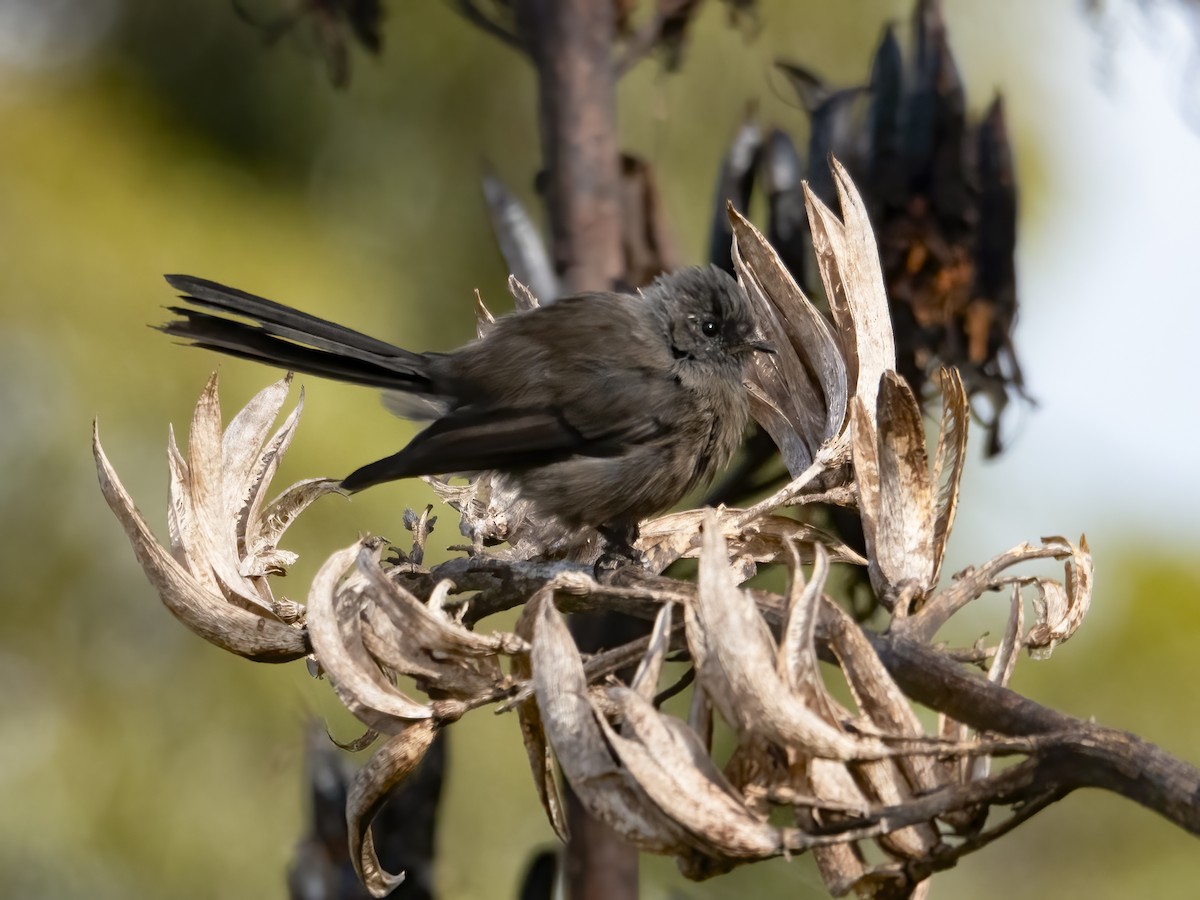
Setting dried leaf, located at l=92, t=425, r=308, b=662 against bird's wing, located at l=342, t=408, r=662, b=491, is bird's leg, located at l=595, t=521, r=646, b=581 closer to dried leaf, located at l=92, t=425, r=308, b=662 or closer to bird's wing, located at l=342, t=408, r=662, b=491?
bird's wing, located at l=342, t=408, r=662, b=491

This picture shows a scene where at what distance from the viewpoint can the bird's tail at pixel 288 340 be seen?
6.07 ft

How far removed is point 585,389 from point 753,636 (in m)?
1.42

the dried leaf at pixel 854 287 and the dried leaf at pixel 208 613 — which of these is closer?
the dried leaf at pixel 208 613

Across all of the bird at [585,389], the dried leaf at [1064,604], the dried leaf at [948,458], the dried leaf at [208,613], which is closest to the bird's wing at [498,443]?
the bird at [585,389]

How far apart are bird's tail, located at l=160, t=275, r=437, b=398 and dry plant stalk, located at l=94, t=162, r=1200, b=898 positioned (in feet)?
0.78

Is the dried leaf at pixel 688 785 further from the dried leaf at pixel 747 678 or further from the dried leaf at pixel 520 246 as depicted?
the dried leaf at pixel 520 246

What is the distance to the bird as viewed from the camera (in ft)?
7.15

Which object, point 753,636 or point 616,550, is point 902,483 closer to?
point 753,636

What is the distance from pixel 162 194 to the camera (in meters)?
3.77

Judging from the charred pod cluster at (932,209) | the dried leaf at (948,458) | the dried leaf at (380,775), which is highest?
the charred pod cluster at (932,209)

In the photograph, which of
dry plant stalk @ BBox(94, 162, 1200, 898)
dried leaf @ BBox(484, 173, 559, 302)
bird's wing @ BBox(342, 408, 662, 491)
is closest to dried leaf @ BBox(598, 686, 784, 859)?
dry plant stalk @ BBox(94, 162, 1200, 898)

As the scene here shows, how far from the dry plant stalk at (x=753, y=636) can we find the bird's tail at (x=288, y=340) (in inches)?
9.4

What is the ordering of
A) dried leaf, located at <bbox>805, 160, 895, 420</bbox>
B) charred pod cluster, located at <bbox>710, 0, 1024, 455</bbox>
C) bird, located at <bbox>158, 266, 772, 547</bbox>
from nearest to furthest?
1. dried leaf, located at <bbox>805, 160, 895, 420</bbox>
2. bird, located at <bbox>158, 266, 772, 547</bbox>
3. charred pod cluster, located at <bbox>710, 0, 1024, 455</bbox>

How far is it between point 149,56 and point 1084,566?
345 centimetres
